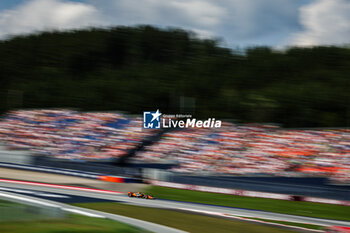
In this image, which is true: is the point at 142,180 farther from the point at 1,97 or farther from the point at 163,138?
the point at 1,97

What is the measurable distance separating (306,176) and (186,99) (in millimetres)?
11897

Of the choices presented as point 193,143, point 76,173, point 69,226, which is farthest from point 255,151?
point 69,226

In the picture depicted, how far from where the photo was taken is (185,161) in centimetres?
2270

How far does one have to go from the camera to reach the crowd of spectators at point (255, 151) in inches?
795

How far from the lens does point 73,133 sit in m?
26.7

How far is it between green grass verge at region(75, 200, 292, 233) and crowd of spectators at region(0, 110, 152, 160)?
9298 mm

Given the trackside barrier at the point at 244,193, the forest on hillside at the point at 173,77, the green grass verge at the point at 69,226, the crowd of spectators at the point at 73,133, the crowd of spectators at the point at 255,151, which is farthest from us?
the forest on hillside at the point at 173,77

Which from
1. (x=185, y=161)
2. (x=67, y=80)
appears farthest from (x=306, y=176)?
(x=67, y=80)

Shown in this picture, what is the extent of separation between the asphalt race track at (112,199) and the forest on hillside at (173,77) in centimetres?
1001

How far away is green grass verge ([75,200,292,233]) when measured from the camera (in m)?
12.1

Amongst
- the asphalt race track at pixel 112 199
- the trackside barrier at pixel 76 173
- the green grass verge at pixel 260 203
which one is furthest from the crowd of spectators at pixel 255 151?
the asphalt race track at pixel 112 199

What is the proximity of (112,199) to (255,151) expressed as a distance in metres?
9.09

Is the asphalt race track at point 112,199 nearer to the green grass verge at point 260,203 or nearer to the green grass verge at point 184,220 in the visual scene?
the green grass verge at point 260,203

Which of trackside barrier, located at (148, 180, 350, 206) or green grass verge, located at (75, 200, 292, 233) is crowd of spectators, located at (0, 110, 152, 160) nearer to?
trackside barrier, located at (148, 180, 350, 206)
